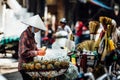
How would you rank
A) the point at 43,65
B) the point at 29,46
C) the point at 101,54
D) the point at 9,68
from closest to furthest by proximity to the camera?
1. the point at 43,65
2. the point at 29,46
3. the point at 101,54
4. the point at 9,68

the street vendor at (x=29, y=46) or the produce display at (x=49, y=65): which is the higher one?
the street vendor at (x=29, y=46)

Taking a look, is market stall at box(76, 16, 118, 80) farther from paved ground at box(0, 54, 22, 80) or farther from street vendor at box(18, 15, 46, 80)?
street vendor at box(18, 15, 46, 80)

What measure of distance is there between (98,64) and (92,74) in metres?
0.32

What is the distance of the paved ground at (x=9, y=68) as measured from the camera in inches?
610

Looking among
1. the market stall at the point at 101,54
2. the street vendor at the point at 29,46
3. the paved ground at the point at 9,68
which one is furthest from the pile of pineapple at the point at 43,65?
the market stall at the point at 101,54

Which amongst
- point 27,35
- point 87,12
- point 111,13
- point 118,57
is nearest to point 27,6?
point 118,57

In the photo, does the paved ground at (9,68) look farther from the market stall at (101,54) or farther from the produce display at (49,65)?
the produce display at (49,65)

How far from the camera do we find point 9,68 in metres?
17.3

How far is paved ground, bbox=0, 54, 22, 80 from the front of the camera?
1548 cm

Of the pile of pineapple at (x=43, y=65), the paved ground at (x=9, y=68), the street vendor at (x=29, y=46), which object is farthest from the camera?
the paved ground at (x=9, y=68)

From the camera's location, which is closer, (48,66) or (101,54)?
(48,66)

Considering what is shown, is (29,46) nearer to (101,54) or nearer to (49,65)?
(49,65)

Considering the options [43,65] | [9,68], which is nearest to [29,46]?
[43,65]

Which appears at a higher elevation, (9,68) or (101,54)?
(101,54)
